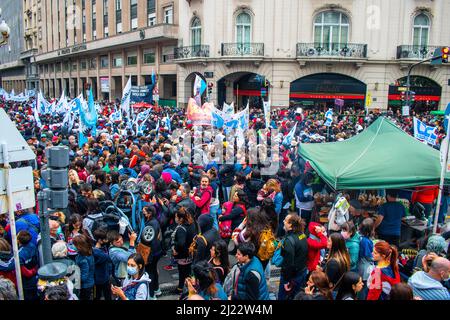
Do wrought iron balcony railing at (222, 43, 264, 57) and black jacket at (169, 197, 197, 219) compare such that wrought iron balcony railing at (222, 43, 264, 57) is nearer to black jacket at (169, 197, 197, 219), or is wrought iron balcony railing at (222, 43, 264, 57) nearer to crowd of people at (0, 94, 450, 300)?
crowd of people at (0, 94, 450, 300)

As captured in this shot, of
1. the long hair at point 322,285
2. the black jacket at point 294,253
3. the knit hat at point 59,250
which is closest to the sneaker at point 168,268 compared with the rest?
the black jacket at point 294,253

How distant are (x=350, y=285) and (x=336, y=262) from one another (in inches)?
19.6

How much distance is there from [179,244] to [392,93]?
30.0 meters

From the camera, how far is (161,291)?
22.7 ft

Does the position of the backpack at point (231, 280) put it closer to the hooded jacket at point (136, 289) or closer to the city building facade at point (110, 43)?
the hooded jacket at point (136, 289)

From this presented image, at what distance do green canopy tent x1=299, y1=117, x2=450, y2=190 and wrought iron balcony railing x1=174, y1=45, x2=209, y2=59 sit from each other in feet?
82.9

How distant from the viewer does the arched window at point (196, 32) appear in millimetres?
33625

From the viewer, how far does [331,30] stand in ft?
102

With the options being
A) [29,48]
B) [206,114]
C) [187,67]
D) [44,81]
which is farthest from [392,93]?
[29,48]

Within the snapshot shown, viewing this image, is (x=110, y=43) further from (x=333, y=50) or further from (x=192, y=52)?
(x=333, y=50)

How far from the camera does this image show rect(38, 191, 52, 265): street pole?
4898 mm

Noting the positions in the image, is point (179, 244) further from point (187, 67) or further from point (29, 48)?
point (29, 48)

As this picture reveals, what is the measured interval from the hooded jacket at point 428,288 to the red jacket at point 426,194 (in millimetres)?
3682

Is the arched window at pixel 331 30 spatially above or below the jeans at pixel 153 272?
above
